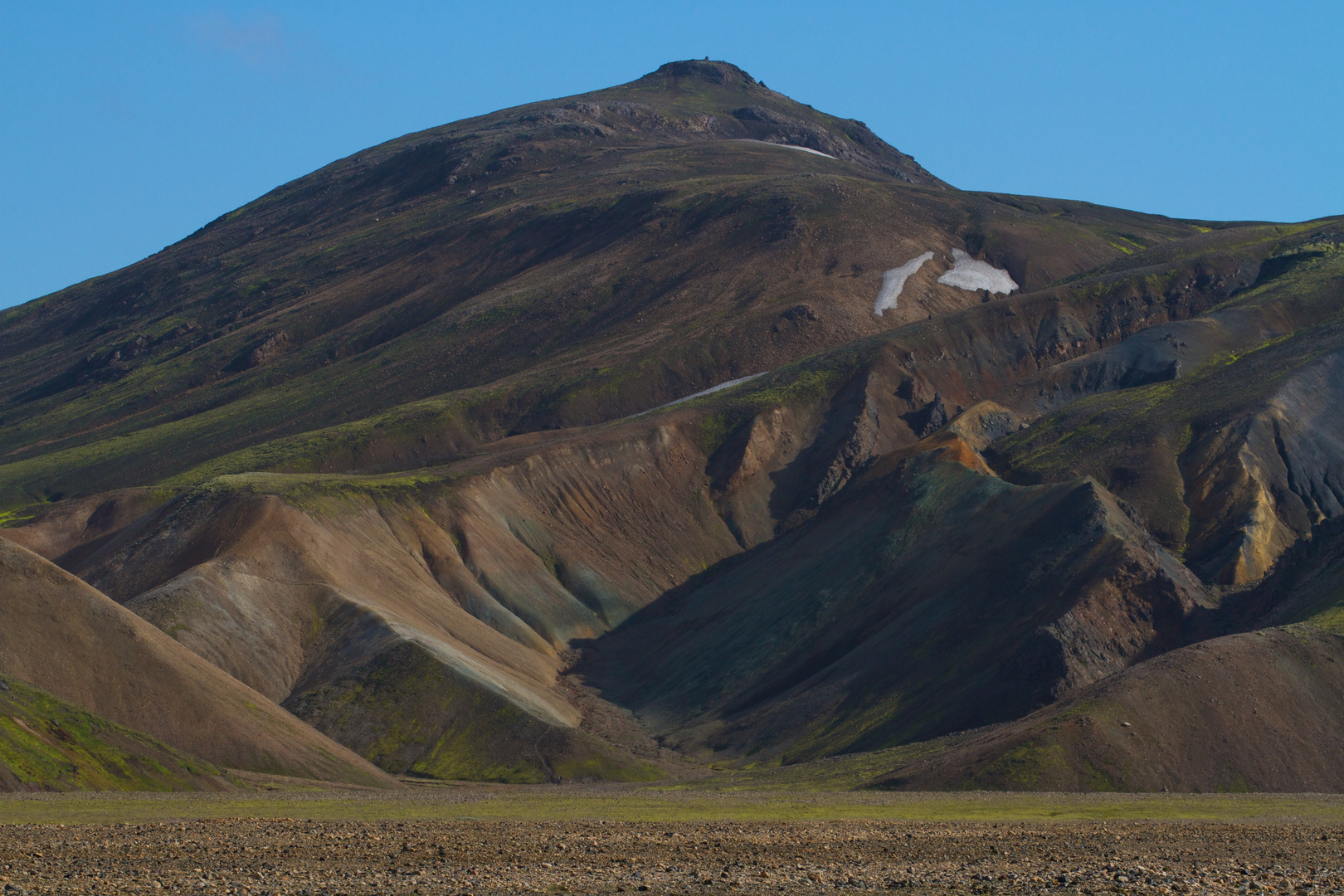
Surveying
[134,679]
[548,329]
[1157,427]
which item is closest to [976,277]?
[548,329]

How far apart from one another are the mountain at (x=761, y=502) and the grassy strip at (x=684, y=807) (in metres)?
6.67

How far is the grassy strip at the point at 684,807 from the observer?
44.0 meters

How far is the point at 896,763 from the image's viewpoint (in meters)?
65.9

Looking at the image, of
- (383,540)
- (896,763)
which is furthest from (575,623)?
(896,763)

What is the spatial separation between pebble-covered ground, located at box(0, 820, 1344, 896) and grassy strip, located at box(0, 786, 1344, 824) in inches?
141

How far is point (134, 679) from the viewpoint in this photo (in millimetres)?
65062

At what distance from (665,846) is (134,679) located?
38.1m

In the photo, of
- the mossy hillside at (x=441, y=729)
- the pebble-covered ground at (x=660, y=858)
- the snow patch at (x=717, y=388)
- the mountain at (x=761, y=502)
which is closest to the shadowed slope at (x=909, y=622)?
the mountain at (x=761, y=502)

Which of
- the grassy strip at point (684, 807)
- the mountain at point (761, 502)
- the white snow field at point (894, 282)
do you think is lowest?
the grassy strip at point (684, 807)

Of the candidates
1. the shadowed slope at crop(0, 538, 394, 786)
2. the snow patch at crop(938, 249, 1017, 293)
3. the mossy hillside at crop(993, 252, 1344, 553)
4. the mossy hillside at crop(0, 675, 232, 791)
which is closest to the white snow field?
the snow patch at crop(938, 249, 1017, 293)

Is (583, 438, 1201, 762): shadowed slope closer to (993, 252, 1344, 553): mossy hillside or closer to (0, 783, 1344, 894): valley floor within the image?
(993, 252, 1344, 553): mossy hillside

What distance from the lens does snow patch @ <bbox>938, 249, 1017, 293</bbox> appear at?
165750 mm

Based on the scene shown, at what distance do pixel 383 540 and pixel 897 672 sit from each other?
3875cm

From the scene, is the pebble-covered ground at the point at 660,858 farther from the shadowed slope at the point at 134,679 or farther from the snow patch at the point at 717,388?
the snow patch at the point at 717,388
